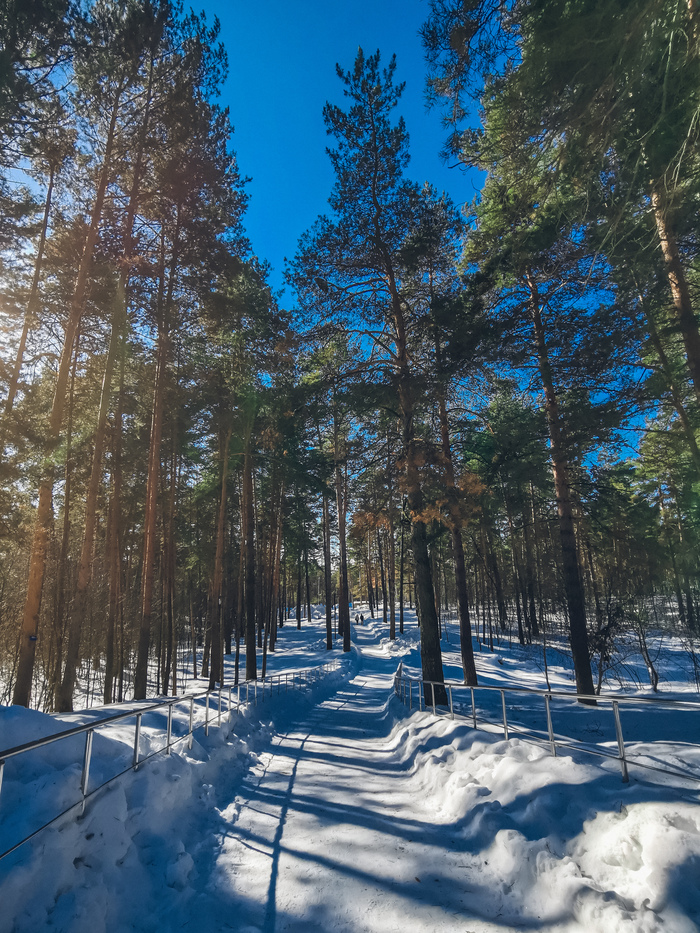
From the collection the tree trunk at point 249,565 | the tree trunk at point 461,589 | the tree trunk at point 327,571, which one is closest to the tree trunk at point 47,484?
the tree trunk at point 249,565

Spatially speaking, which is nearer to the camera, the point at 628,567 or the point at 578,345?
the point at 578,345

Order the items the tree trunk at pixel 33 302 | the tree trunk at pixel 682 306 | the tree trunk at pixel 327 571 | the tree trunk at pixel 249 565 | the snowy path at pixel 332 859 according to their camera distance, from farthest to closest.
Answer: the tree trunk at pixel 327 571 < the tree trunk at pixel 249 565 < the tree trunk at pixel 33 302 < the tree trunk at pixel 682 306 < the snowy path at pixel 332 859

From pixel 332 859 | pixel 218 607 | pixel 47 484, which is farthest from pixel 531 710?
pixel 47 484

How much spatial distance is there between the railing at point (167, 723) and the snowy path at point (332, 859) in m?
1.15

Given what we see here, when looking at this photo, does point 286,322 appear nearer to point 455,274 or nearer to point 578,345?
point 455,274

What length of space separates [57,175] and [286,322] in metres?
7.38

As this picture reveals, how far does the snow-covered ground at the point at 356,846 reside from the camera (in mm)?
3016

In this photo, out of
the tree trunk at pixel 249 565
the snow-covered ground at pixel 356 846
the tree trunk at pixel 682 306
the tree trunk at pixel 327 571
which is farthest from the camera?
the tree trunk at pixel 327 571

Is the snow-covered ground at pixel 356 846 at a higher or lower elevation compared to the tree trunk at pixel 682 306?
lower

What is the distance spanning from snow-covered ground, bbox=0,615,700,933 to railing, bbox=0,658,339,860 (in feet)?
0.33

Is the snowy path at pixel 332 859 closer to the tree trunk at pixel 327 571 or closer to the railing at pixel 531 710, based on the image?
the railing at pixel 531 710

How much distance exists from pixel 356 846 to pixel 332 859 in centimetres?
35

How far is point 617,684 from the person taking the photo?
20016mm

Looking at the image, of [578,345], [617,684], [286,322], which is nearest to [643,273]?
[578,345]
